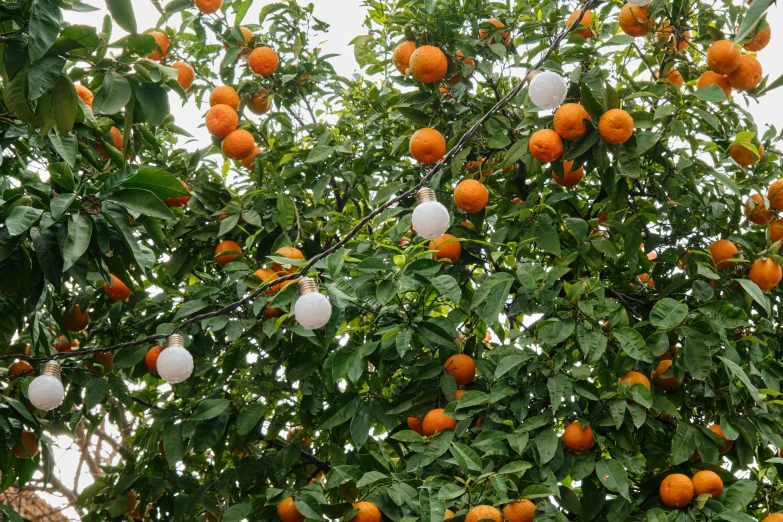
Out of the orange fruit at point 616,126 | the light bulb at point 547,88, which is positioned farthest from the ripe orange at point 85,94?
the orange fruit at point 616,126

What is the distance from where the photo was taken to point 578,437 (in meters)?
2.56

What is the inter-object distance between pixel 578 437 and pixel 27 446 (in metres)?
2.02

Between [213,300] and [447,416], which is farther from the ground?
[213,300]

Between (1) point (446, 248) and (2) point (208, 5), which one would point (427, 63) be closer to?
(1) point (446, 248)

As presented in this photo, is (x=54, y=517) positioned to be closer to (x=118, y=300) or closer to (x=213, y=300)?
(x=118, y=300)

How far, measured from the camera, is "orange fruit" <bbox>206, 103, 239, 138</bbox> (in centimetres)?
336

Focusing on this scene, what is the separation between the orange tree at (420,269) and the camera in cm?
237

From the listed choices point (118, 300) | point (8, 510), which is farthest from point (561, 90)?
point (8, 510)

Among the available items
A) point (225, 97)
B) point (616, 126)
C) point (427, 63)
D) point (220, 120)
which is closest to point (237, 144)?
point (220, 120)

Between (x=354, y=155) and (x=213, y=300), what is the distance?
0.94 metres

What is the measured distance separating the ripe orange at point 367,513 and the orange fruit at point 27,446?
4.34 feet

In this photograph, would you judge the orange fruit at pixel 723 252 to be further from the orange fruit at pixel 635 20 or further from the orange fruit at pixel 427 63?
the orange fruit at pixel 427 63

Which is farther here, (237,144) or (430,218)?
(237,144)

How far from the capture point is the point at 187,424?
3107 mm
